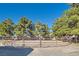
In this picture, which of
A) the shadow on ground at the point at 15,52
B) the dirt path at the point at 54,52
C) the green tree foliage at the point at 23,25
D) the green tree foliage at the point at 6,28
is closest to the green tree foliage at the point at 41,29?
the green tree foliage at the point at 23,25

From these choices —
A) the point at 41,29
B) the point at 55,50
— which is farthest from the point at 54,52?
the point at 41,29

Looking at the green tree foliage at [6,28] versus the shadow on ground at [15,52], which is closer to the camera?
the shadow on ground at [15,52]

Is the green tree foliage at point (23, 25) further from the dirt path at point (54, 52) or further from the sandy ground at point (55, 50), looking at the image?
the dirt path at point (54, 52)

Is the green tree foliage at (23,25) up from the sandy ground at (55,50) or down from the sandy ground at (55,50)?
up

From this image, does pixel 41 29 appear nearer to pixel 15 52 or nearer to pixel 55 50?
pixel 55 50

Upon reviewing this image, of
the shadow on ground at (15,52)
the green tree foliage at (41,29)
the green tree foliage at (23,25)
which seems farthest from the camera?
the green tree foliage at (41,29)

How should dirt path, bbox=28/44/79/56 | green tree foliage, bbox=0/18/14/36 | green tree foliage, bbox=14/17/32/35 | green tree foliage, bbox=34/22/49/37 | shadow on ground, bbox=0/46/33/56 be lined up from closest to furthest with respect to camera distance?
1. dirt path, bbox=28/44/79/56
2. shadow on ground, bbox=0/46/33/56
3. green tree foliage, bbox=0/18/14/36
4. green tree foliage, bbox=14/17/32/35
5. green tree foliage, bbox=34/22/49/37

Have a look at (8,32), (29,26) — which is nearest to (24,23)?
(29,26)

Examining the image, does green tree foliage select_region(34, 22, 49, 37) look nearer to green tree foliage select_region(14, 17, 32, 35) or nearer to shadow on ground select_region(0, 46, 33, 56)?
green tree foliage select_region(14, 17, 32, 35)

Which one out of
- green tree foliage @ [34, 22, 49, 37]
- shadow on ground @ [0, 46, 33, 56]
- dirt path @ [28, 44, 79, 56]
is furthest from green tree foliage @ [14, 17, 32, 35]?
dirt path @ [28, 44, 79, 56]

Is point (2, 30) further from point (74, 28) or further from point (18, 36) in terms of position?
point (74, 28)

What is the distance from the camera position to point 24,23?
1512 inches

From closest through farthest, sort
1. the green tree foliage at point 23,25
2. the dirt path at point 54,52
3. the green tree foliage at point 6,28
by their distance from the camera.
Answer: the dirt path at point 54,52 < the green tree foliage at point 6,28 < the green tree foliage at point 23,25

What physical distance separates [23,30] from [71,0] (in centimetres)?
2750
